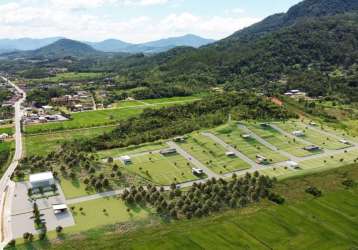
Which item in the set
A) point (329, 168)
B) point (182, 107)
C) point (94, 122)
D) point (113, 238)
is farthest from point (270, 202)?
point (94, 122)

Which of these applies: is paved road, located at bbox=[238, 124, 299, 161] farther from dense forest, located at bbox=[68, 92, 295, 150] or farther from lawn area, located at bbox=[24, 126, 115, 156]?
lawn area, located at bbox=[24, 126, 115, 156]

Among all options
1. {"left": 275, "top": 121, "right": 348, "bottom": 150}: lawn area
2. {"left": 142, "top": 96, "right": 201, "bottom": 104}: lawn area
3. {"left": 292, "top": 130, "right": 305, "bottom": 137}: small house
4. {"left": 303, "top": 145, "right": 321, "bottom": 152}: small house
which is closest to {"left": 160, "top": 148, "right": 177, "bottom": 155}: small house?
{"left": 303, "top": 145, "right": 321, "bottom": 152}: small house

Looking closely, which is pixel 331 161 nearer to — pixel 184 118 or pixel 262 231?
pixel 262 231

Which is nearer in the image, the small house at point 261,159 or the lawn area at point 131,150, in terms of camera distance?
the small house at point 261,159

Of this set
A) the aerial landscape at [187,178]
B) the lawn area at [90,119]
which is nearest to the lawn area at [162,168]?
the aerial landscape at [187,178]

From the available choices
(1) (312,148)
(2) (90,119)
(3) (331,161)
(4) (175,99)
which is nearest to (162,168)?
(1) (312,148)

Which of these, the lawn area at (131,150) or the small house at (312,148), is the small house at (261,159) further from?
the lawn area at (131,150)
